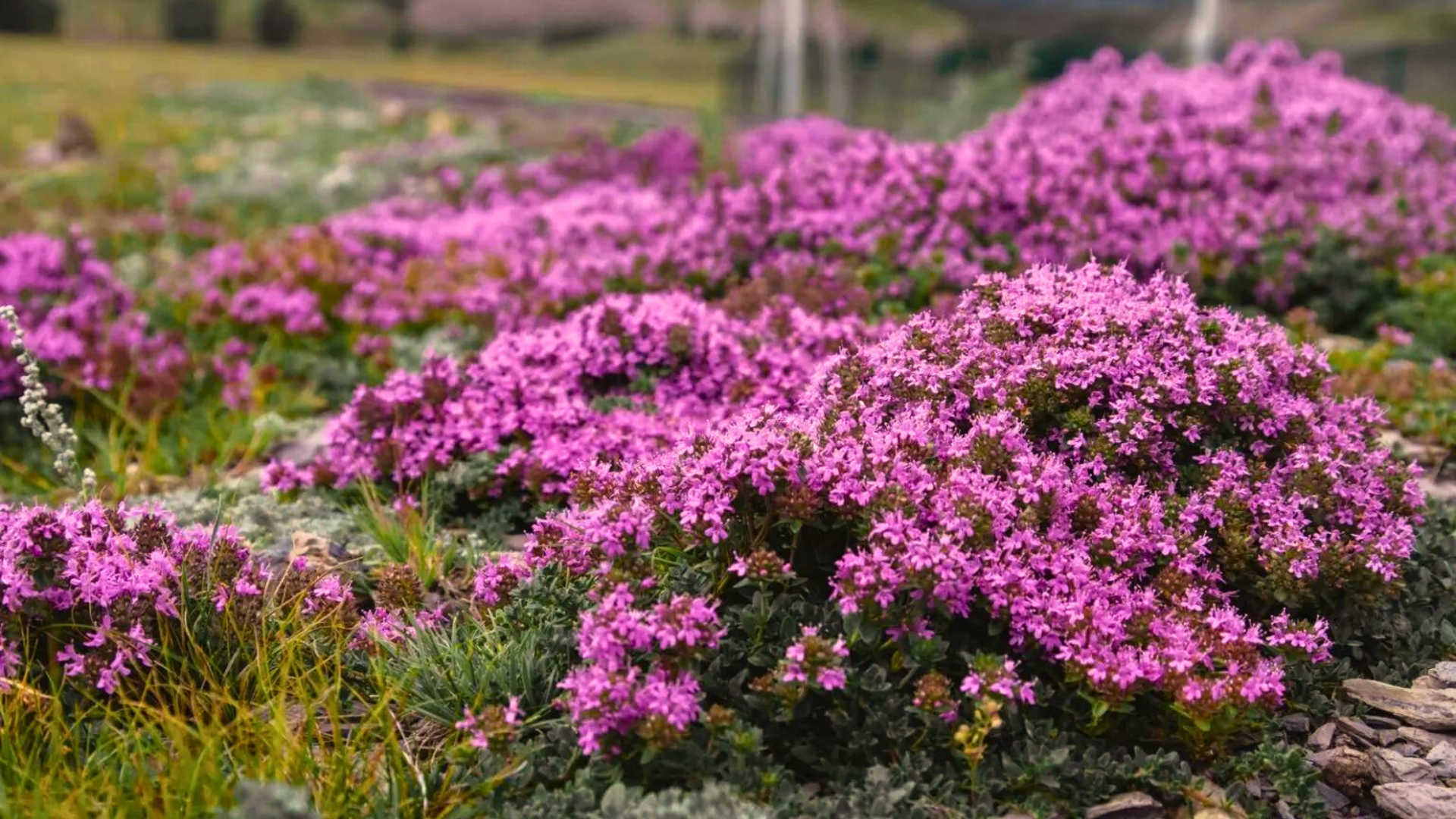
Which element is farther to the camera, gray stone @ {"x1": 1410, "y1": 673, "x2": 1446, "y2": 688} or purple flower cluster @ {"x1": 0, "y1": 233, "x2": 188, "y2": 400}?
purple flower cluster @ {"x1": 0, "y1": 233, "x2": 188, "y2": 400}

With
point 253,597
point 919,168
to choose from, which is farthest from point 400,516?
point 919,168

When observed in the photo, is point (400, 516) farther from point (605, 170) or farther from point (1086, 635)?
point (605, 170)

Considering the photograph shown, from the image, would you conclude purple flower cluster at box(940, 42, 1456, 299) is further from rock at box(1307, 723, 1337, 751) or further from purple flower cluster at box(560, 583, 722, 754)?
purple flower cluster at box(560, 583, 722, 754)

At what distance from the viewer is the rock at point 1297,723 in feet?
12.5

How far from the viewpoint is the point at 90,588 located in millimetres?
3684

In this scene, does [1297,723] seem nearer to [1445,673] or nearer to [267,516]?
[1445,673]

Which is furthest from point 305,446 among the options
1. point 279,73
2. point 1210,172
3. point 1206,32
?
point 279,73

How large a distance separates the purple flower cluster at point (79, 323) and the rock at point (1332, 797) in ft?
19.7

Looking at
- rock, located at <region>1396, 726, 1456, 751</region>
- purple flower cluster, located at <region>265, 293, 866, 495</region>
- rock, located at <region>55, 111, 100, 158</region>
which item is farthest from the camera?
rock, located at <region>55, 111, 100, 158</region>

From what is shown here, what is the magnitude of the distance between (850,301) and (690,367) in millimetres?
1292

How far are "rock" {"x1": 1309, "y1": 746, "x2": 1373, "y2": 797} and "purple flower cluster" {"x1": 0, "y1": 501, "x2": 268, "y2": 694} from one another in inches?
133

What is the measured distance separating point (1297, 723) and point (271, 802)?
3008 millimetres

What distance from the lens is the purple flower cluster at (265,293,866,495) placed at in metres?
5.17

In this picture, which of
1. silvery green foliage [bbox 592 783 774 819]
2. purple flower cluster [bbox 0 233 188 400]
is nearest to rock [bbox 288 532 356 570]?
silvery green foliage [bbox 592 783 774 819]
